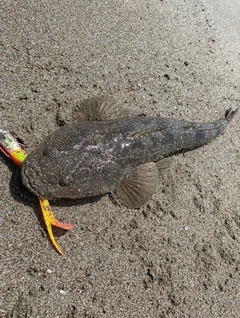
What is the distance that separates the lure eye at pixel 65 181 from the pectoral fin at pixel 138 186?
527mm

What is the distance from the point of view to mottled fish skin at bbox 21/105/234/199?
2.75 meters

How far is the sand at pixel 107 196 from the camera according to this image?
271 cm

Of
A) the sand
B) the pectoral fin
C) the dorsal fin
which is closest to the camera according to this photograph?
the sand

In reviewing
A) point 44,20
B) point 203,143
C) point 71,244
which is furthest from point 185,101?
point 71,244

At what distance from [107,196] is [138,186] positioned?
31 cm

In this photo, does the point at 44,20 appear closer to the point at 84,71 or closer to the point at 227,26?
the point at 84,71

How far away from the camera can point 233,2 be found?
5184 millimetres

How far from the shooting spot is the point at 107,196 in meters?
3.12

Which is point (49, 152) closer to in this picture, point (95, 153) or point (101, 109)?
point (95, 153)

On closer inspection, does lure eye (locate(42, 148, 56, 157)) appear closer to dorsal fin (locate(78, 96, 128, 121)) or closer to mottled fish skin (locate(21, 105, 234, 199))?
mottled fish skin (locate(21, 105, 234, 199))

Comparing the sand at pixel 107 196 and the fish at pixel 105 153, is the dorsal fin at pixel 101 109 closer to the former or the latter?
the fish at pixel 105 153

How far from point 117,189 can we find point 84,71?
135 centimetres

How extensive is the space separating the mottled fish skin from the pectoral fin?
7 cm

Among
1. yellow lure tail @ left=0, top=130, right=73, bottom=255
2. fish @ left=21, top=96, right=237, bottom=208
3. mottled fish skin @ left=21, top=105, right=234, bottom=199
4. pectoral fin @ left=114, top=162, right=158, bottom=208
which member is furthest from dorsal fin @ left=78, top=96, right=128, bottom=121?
yellow lure tail @ left=0, top=130, right=73, bottom=255
